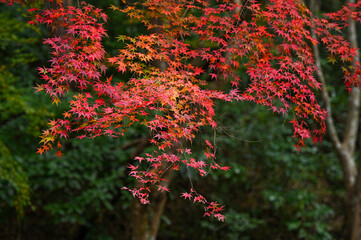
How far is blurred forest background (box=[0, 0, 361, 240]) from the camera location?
5.82 m

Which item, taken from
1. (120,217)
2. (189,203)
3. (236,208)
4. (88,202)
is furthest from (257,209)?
(88,202)

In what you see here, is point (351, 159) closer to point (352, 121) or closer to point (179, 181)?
point (352, 121)

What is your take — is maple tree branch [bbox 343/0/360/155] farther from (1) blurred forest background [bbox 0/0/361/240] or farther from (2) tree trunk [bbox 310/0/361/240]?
(1) blurred forest background [bbox 0/0/361/240]

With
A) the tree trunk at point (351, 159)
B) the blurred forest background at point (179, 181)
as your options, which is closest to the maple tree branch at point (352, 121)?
the tree trunk at point (351, 159)

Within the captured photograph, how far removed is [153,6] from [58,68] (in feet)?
3.23

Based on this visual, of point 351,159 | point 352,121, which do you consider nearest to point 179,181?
point 351,159

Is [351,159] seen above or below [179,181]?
above

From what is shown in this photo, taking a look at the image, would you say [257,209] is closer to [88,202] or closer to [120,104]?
[88,202]

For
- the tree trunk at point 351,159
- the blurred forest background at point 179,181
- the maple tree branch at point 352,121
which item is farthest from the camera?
the blurred forest background at point 179,181

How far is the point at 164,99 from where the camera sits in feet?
7.97

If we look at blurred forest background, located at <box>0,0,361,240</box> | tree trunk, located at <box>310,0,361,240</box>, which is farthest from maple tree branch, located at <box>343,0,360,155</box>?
blurred forest background, located at <box>0,0,361,240</box>

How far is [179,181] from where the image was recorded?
21.2 feet

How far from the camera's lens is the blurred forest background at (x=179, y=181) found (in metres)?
5.82

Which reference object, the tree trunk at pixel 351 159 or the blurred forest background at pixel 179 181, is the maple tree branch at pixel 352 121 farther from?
the blurred forest background at pixel 179 181
